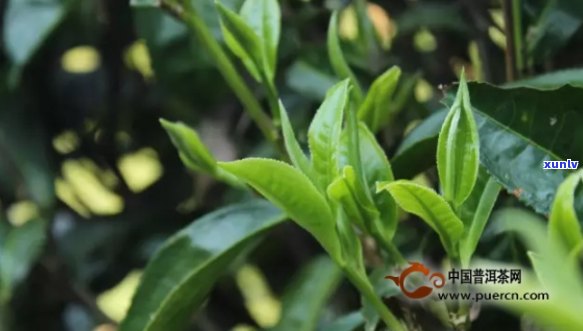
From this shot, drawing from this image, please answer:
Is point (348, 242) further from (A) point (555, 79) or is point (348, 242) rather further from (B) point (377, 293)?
(A) point (555, 79)

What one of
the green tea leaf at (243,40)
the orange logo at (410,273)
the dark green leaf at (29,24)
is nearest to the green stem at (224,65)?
the green tea leaf at (243,40)

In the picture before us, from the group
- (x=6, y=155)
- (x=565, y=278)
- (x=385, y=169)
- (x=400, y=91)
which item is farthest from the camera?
(x=6, y=155)

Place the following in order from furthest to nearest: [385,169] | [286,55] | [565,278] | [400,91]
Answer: [286,55] < [400,91] < [385,169] < [565,278]

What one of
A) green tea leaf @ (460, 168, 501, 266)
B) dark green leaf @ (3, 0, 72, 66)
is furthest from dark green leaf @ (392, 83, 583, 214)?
dark green leaf @ (3, 0, 72, 66)

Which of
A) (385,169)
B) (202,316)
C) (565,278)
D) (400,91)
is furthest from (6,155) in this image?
(565,278)

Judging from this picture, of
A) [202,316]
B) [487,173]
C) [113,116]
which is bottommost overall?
[202,316]

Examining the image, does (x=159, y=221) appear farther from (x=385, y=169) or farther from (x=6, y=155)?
(x=385, y=169)
